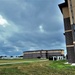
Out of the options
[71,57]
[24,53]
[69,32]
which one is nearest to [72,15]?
[69,32]

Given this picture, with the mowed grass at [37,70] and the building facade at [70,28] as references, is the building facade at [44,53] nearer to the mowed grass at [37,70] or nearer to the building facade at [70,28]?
the building facade at [70,28]

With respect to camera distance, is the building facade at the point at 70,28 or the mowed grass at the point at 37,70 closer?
the mowed grass at the point at 37,70

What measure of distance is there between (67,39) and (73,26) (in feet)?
20.9

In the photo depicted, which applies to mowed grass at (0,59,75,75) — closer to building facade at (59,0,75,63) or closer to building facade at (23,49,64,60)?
building facade at (59,0,75,63)

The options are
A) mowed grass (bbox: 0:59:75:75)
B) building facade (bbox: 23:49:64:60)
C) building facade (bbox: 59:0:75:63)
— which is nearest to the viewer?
mowed grass (bbox: 0:59:75:75)

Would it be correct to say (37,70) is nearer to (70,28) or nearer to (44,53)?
(70,28)

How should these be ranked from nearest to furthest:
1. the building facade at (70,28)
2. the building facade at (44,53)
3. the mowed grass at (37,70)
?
the mowed grass at (37,70)
the building facade at (70,28)
the building facade at (44,53)

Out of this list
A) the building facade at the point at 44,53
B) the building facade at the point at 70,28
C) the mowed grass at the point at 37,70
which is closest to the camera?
the mowed grass at the point at 37,70

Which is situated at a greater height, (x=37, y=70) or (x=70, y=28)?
(x=70, y=28)

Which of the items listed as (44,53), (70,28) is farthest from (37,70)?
(44,53)

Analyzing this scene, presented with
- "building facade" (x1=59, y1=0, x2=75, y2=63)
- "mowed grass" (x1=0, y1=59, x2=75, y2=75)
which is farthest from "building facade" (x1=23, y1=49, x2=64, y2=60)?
"mowed grass" (x1=0, y1=59, x2=75, y2=75)

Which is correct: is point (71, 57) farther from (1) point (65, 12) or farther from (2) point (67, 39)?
(1) point (65, 12)

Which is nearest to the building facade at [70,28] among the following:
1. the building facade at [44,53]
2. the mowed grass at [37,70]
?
the mowed grass at [37,70]

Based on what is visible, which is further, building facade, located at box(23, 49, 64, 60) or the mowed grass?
building facade, located at box(23, 49, 64, 60)
